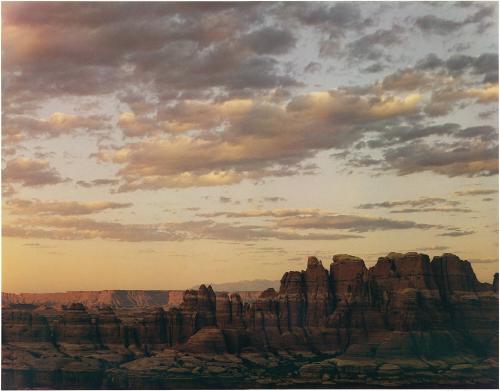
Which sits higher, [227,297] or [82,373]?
[227,297]

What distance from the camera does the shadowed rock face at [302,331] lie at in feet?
Answer: 271

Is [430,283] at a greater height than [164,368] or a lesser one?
greater

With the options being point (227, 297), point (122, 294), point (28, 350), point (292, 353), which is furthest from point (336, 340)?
point (28, 350)

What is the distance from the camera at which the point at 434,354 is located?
83.6 m

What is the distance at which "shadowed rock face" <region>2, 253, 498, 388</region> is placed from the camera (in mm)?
82562

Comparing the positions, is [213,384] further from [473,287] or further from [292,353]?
[473,287]

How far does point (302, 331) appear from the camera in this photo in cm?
8725

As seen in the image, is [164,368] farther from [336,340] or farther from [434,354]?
[434,354]

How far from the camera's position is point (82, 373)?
82.4 meters

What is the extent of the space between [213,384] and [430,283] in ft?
62.3

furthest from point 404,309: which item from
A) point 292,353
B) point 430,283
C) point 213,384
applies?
point 213,384

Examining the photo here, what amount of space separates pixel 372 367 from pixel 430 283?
28.3ft

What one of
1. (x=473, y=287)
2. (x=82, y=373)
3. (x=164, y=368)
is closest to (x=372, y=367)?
(x=473, y=287)

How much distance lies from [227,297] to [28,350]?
15.7 m
